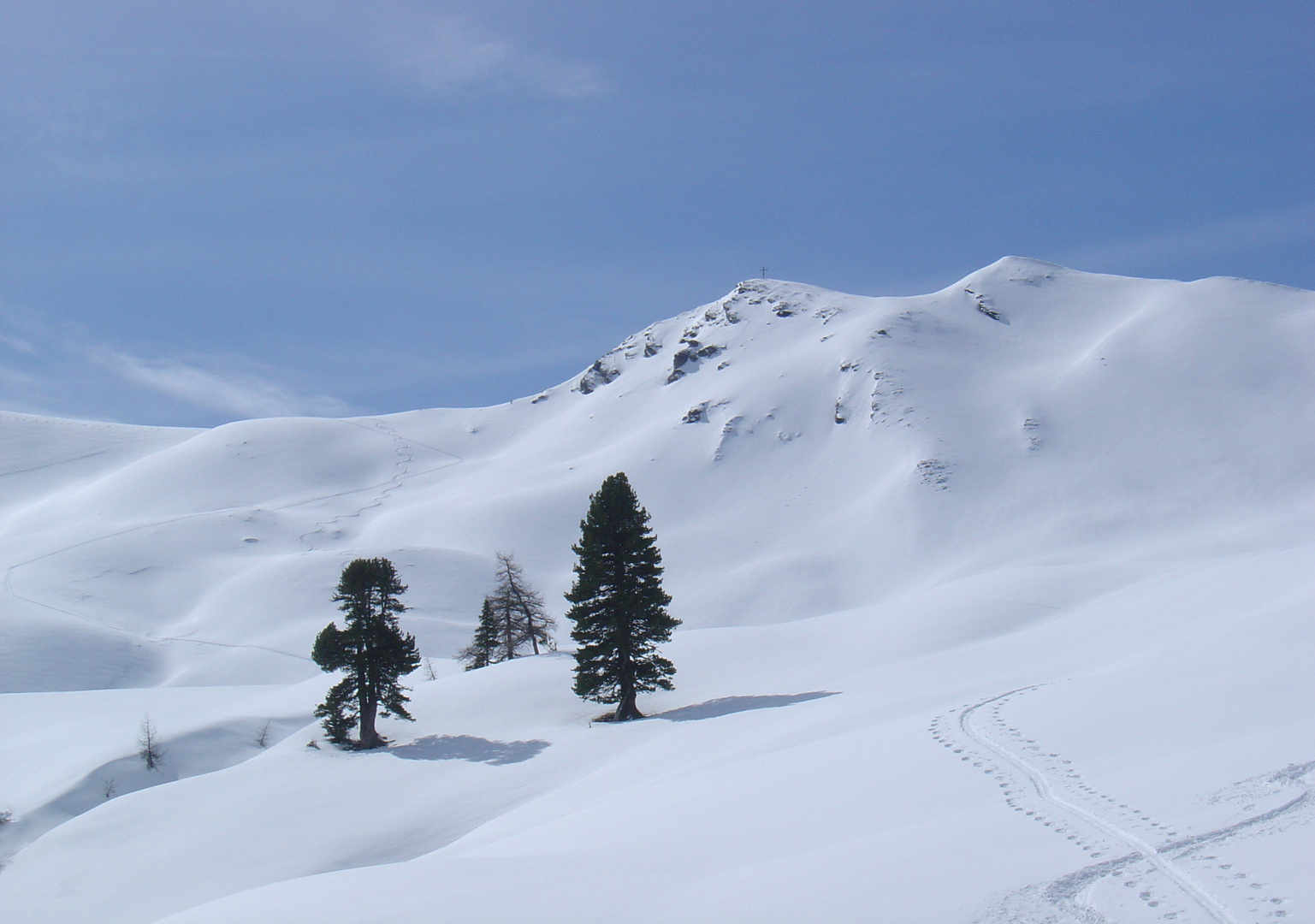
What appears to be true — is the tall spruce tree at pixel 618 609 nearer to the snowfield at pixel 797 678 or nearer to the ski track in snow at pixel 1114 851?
the snowfield at pixel 797 678

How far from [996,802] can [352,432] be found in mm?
171030

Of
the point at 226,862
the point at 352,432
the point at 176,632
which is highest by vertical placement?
the point at 352,432

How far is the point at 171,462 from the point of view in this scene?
14850 cm

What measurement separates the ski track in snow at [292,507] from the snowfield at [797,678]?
86 centimetres

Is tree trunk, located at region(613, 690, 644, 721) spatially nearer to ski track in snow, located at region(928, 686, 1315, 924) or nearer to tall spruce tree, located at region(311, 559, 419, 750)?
tall spruce tree, located at region(311, 559, 419, 750)

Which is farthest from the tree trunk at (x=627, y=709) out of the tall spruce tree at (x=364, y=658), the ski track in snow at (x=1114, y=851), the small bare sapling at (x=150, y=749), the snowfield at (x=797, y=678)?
the ski track in snow at (x=1114, y=851)

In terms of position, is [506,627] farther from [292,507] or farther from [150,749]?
[292,507]

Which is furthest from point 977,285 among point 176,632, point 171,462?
point 171,462

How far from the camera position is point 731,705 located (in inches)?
1142

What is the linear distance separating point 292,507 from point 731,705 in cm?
11104

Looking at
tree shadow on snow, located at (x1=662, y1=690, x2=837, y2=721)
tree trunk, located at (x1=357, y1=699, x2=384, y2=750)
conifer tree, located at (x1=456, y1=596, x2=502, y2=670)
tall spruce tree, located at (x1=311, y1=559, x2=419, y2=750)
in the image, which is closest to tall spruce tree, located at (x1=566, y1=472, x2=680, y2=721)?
tree shadow on snow, located at (x1=662, y1=690, x2=837, y2=721)

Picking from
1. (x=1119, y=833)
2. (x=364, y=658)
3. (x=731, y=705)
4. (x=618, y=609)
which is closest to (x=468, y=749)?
(x=364, y=658)

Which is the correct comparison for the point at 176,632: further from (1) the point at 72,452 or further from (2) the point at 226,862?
(1) the point at 72,452

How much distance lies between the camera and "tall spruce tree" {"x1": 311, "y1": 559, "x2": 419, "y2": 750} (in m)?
30.6
